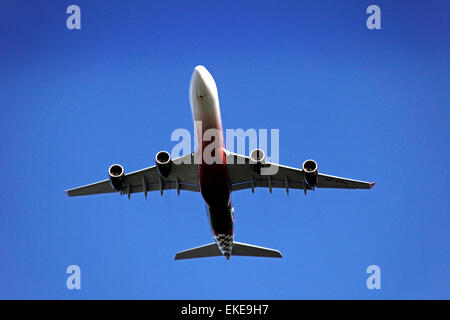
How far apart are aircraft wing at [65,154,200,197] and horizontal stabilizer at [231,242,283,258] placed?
5566mm

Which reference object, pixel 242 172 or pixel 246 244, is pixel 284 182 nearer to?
pixel 242 172

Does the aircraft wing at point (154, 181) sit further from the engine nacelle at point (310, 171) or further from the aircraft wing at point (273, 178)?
the engine nacelle at point (310, 171)

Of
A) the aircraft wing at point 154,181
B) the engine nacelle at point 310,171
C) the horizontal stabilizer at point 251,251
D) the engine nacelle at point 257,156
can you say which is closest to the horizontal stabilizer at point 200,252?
the horizontal stabilizer at point 251,251

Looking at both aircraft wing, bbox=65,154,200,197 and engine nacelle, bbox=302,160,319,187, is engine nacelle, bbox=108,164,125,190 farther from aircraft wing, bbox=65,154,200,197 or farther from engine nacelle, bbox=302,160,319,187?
engine nacelle, bbox=302,160,319,187

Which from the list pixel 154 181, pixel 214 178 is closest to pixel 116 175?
pixel 154 181

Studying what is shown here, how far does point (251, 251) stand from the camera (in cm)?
3838

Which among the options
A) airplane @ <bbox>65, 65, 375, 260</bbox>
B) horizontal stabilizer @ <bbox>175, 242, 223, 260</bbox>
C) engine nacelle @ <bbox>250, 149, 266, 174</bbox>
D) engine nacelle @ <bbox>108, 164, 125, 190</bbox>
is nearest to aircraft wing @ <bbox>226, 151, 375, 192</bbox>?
airplane @ <bbox>65, 65, 375, 260</bbox>

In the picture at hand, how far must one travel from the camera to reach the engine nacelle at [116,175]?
32388 millimetres

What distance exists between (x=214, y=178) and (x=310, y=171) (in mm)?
5531

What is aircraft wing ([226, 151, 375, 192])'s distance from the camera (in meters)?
33.8

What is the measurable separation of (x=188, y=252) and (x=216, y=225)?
523cm

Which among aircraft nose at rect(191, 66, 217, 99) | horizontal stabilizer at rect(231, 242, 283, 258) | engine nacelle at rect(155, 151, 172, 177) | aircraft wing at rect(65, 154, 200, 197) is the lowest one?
horizontal stabilizer at rect(231, 242, 283, 258)
